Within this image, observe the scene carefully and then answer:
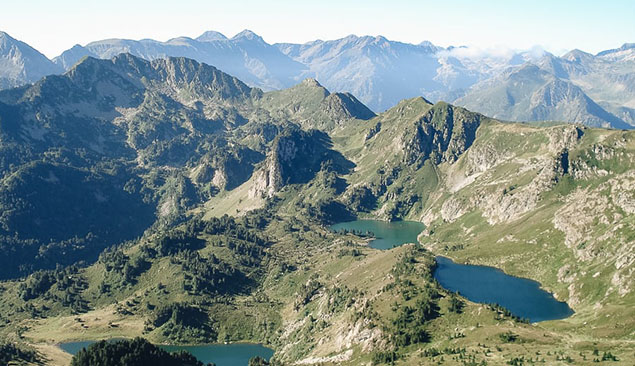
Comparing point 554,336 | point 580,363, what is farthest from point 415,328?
point 580,363

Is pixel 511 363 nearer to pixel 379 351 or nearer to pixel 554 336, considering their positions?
pixel 554 336

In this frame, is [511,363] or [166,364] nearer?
[511,363]

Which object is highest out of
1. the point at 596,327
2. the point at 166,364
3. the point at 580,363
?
the point at 166,364

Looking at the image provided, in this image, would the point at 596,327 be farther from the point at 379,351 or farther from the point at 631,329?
the point at 379,351

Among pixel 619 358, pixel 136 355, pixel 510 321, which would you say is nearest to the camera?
pixel 619 358

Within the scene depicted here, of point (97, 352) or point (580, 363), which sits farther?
point (97, 352)

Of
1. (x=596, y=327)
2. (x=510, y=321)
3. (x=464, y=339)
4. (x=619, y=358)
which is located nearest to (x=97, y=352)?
(x=464, y=339)

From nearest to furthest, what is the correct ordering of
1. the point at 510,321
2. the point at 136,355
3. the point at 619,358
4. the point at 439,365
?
the point at 619,358
the point at 439,365
the point at 136,355
the point at 510,321

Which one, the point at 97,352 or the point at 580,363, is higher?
the point at 97,352

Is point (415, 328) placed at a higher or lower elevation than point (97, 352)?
lower
